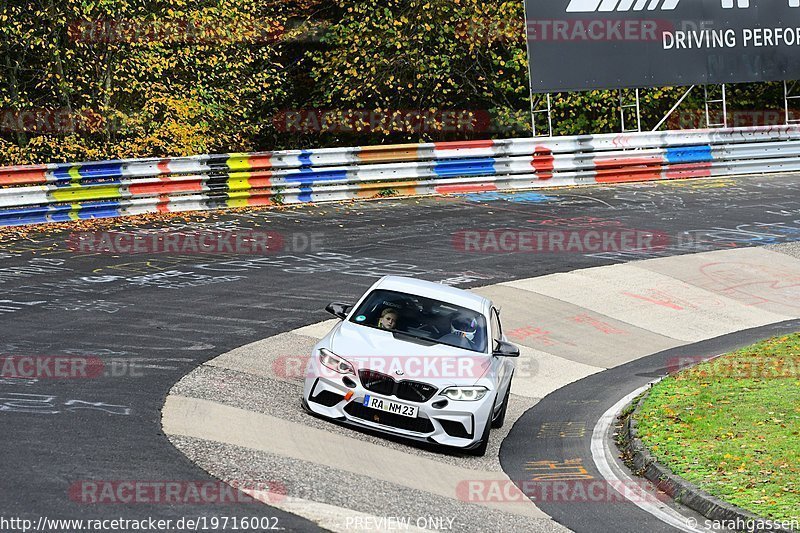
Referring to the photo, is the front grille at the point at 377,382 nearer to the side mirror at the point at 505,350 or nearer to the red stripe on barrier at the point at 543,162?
the side mirror at the point at 505,350

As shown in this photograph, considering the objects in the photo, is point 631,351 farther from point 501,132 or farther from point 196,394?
point 501,132

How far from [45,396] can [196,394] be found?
1.51m

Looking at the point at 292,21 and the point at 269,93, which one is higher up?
the point at 292,21

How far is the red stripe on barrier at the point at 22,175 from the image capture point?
21125mm

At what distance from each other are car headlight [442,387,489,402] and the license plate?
1.17 ft

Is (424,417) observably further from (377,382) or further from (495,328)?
(495,328)

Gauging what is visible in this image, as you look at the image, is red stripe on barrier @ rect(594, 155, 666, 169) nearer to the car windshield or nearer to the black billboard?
the black billboard

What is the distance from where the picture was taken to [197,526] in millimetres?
7305

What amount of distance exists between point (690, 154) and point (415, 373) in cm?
1954

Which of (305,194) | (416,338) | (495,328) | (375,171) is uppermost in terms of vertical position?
(375,171)

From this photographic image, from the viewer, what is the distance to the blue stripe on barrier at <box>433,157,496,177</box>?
2564 centimetres

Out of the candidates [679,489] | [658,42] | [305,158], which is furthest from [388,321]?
[658,42]

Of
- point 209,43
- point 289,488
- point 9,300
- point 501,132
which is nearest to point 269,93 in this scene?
point 209,43

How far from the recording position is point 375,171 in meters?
25.0
